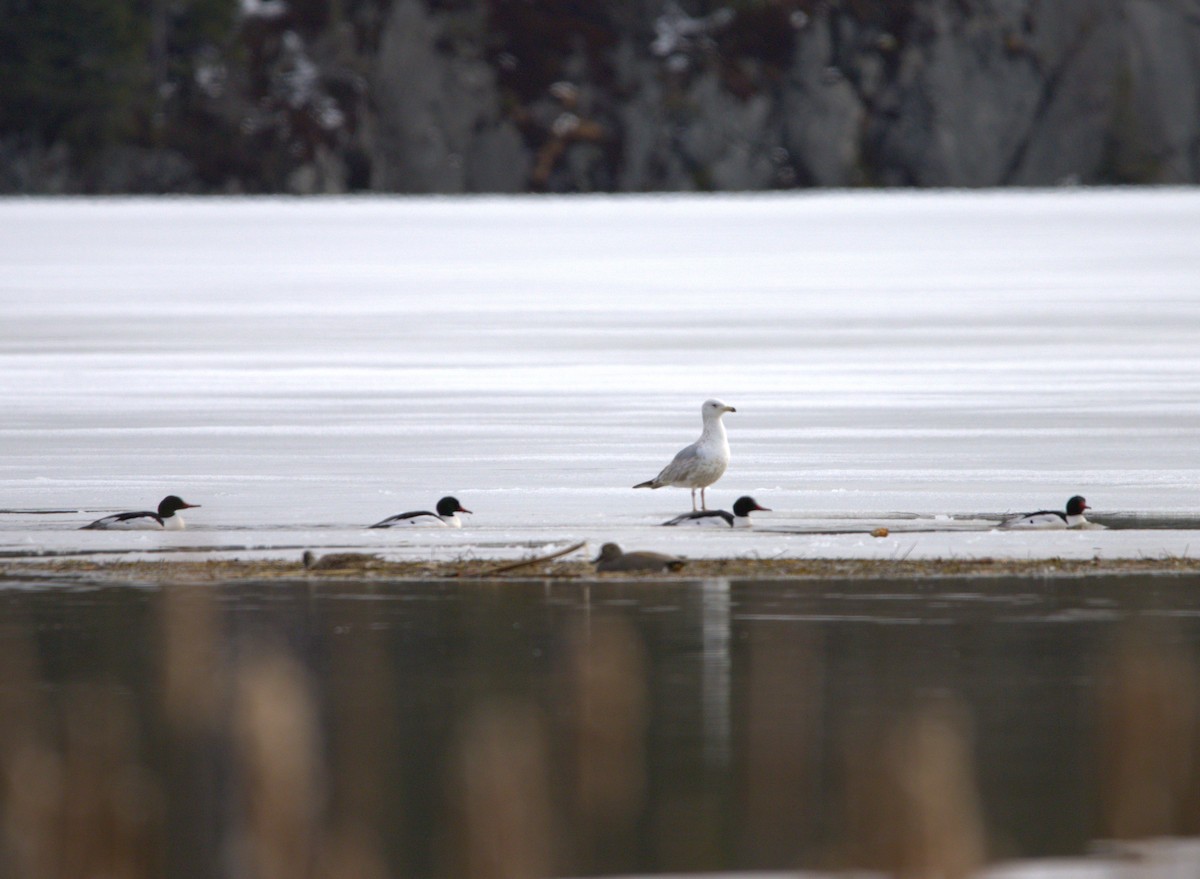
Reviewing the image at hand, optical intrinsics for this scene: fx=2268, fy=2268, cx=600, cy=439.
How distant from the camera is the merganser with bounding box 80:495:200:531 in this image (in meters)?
12.7

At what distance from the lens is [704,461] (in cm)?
1365

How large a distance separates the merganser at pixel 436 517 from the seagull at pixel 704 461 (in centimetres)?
147

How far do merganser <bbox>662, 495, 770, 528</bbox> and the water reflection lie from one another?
1.94 metres

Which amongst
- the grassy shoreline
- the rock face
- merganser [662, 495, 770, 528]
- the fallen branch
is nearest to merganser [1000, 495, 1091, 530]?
the grassy shoreline

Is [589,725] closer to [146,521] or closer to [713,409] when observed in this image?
[146,521]

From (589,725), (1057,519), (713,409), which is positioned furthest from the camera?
(713,409)

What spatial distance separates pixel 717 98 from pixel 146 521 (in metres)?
125

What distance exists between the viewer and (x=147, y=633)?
31.7 ft

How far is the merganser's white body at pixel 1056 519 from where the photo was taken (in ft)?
40.9

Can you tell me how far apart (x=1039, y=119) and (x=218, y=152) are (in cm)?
4824

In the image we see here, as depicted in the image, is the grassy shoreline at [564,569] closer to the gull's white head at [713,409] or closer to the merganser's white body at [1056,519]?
the merganser's white body at [1056,519]

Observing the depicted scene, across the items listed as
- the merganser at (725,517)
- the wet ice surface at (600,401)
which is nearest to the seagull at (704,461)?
the wet ice surface at (600,401)

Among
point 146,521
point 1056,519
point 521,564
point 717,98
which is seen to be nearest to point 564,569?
point 521,564

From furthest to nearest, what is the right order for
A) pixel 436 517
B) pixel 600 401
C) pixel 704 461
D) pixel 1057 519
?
pixel 600 401
pixel 704 461
pixel 436 517
pixel 1057 519
